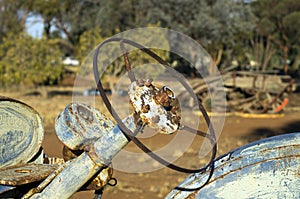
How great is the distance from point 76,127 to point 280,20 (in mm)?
31232

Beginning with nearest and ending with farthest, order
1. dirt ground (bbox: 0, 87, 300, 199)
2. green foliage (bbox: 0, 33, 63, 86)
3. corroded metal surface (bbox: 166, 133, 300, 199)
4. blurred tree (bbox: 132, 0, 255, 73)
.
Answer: corroded metal surface (bbox: 166, 133, 300, 199), dirt ground (bbox: 0, 87, 300, 199), green foliage (bbox: 0, 33, 63, 86), blurred tree (bbox: 132, 0, 255, 73)

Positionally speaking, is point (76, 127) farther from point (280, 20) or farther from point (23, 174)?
point (280, 20)

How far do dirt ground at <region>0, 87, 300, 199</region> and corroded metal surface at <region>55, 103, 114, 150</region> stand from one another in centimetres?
219

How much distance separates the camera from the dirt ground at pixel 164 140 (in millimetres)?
5832

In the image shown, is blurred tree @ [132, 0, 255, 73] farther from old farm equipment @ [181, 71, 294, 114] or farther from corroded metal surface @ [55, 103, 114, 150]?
corroded metal surface @ [55, 103, 114, 150]

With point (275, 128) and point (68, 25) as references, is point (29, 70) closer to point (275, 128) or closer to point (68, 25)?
point (275, 128)

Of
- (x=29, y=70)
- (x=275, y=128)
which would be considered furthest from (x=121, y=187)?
(x=29, y=70)

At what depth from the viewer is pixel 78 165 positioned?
1.80m

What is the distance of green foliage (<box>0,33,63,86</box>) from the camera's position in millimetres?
17047

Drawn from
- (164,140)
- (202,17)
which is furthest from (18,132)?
(202,17)

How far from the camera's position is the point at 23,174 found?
1.96 metres

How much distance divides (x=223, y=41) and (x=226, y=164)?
75.0ft

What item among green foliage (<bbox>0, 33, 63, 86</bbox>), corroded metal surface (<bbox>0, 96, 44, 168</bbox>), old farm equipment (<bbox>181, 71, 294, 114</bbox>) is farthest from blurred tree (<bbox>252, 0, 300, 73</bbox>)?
corroded metal surface (<bbox>0, 96, 44, 168</bbox>)

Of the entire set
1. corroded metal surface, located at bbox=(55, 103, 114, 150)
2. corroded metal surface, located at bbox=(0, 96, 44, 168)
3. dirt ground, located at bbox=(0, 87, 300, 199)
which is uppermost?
corroded metal surface, located at bbox=(55, 103, 114, 150)
